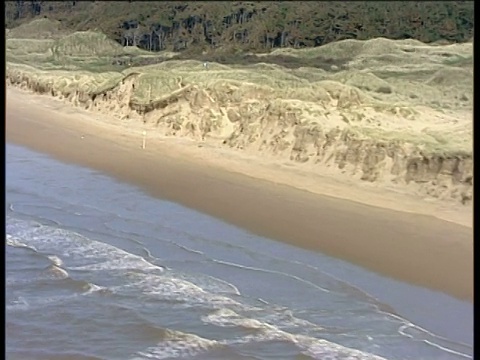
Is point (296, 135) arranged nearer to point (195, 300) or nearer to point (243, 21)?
point (195, 300)

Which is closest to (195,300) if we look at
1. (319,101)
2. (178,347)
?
(178,347)

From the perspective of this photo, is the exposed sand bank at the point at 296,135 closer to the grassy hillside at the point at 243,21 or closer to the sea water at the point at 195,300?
the grassy hillside at the point at 243,21

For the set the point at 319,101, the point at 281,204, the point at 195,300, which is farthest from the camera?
the point at 319,101

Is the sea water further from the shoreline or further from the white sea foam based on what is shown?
the shoreline

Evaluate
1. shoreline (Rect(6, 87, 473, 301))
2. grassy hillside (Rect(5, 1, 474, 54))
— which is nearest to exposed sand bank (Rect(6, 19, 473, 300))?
shoreline (Rect(6, 87, 473, 301))

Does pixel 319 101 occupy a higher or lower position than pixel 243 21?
lower

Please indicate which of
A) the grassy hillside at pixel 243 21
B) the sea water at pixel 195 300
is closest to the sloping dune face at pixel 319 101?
the grassy hillside at pixel 243 21
